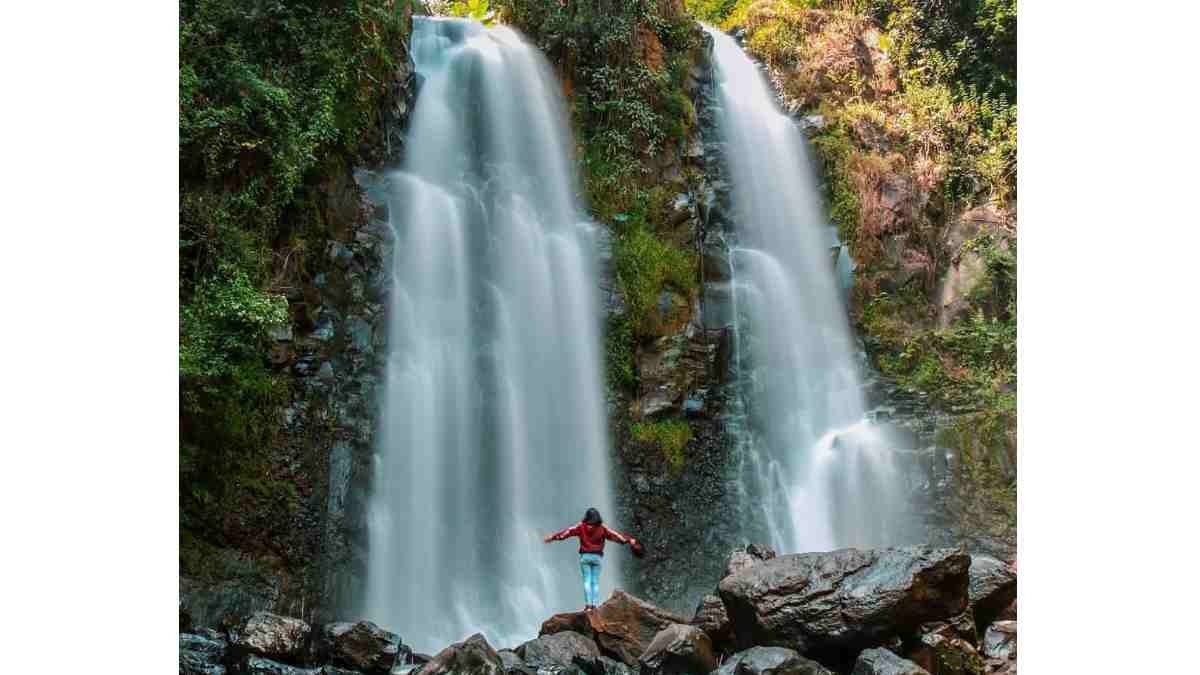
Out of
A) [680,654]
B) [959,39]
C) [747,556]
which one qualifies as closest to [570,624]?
[680,654]

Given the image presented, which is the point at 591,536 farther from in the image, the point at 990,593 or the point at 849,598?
the point at 990,593

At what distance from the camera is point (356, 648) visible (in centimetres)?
544

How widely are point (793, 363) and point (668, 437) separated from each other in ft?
5.01

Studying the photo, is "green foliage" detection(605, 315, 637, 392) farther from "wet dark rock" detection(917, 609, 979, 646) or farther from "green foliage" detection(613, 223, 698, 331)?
"wet dark rock" detection(917, 609, 979, 646)

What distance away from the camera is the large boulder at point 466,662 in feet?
15.2

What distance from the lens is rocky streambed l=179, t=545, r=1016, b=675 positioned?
473cm

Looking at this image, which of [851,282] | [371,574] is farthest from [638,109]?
[371,574]

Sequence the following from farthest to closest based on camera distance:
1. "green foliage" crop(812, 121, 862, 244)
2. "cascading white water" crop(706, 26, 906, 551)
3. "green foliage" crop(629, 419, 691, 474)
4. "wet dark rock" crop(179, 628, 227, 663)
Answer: "green foliage" crop(812, 121, 862, 244) → "green foliage" crop(629, 419, 691, 474) → "cascading white water" crop(706, 26, 906, 551) → "wet dark rock" crop(179, 628, 227, 663)

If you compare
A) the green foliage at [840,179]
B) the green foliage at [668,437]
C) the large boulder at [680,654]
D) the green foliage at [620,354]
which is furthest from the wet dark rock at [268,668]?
the green foliage at [840,179]

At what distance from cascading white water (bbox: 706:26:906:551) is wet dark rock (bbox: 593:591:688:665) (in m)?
3.07

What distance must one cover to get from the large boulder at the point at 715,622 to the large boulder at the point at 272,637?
2264mm

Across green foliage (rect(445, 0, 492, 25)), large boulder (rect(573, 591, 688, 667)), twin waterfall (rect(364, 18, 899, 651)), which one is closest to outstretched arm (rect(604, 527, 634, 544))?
large boulder (rect(573, 591, 688, 667))
